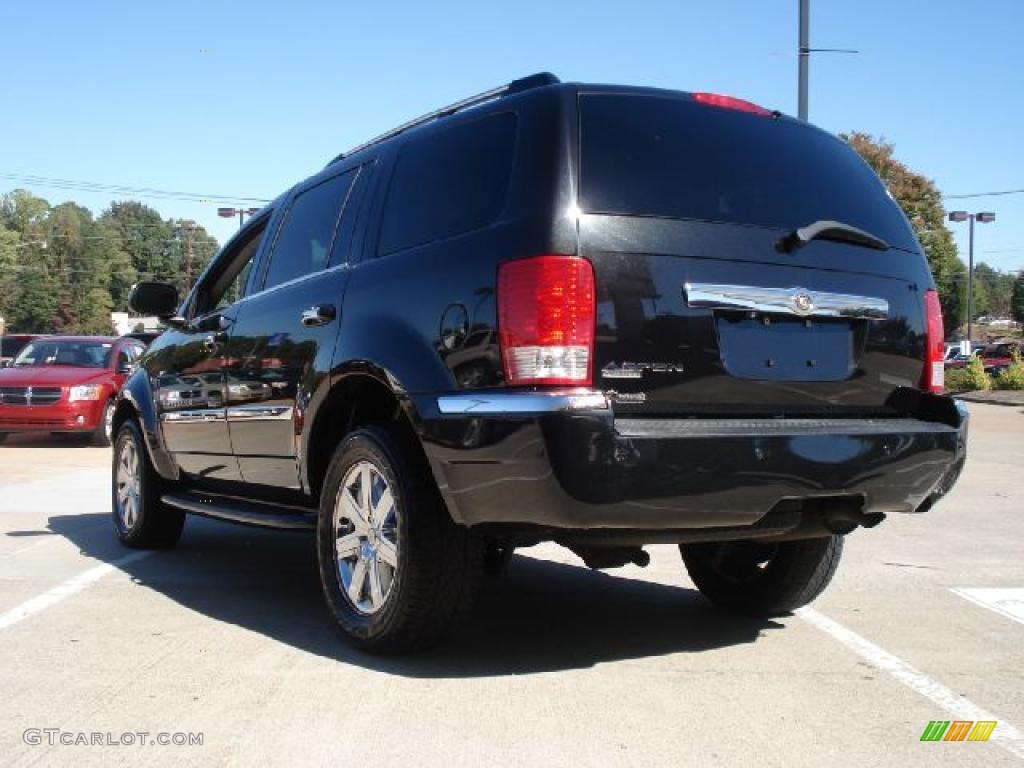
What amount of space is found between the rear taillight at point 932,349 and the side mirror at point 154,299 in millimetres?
4383

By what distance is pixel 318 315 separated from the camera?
174 inches

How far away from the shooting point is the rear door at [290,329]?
448cm

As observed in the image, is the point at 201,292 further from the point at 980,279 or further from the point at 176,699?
the point at 980,279

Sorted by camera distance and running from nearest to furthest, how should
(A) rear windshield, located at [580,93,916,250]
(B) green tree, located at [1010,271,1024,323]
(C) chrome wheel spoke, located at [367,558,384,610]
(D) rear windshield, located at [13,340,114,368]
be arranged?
(A) rear windshield, located at [580,93,916,250]
(C) chrome wheel spoke, located at [367,558,384,610]
(D) rear windshield, located at [13,340,114,368]
(B) green tree, located at [1010,271,1024,323]

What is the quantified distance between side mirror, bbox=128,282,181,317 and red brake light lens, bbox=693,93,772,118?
3762mm

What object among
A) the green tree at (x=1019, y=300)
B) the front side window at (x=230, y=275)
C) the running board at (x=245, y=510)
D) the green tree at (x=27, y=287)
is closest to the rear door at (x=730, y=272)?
the running board at (x=245, y=510)

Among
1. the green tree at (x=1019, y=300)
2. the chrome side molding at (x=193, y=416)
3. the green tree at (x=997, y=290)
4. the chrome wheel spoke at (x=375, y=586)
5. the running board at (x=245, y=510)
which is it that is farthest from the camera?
the green tree at (x=997, y=290)

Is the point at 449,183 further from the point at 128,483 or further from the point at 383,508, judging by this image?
the point at 128,483

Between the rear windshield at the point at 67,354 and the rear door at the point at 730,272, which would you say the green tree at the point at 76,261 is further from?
the rear door at the point at 730,272

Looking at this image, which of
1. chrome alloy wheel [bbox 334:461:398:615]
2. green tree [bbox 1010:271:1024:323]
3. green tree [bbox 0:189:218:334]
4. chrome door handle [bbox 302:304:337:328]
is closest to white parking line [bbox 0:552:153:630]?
chrome alloy wheel [bbox 334:461:398:615]

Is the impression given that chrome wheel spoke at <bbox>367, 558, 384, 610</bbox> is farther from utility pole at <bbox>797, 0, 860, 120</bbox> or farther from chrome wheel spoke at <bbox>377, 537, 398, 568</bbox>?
utility pole at <bbox>797, 0, 860, 120</bbox>

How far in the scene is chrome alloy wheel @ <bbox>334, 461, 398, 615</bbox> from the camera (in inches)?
154

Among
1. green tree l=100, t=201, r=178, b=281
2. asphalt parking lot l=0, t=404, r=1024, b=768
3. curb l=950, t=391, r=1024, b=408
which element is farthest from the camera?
green tree l=100, t=201, r=178, b=281

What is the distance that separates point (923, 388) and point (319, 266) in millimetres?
2676
